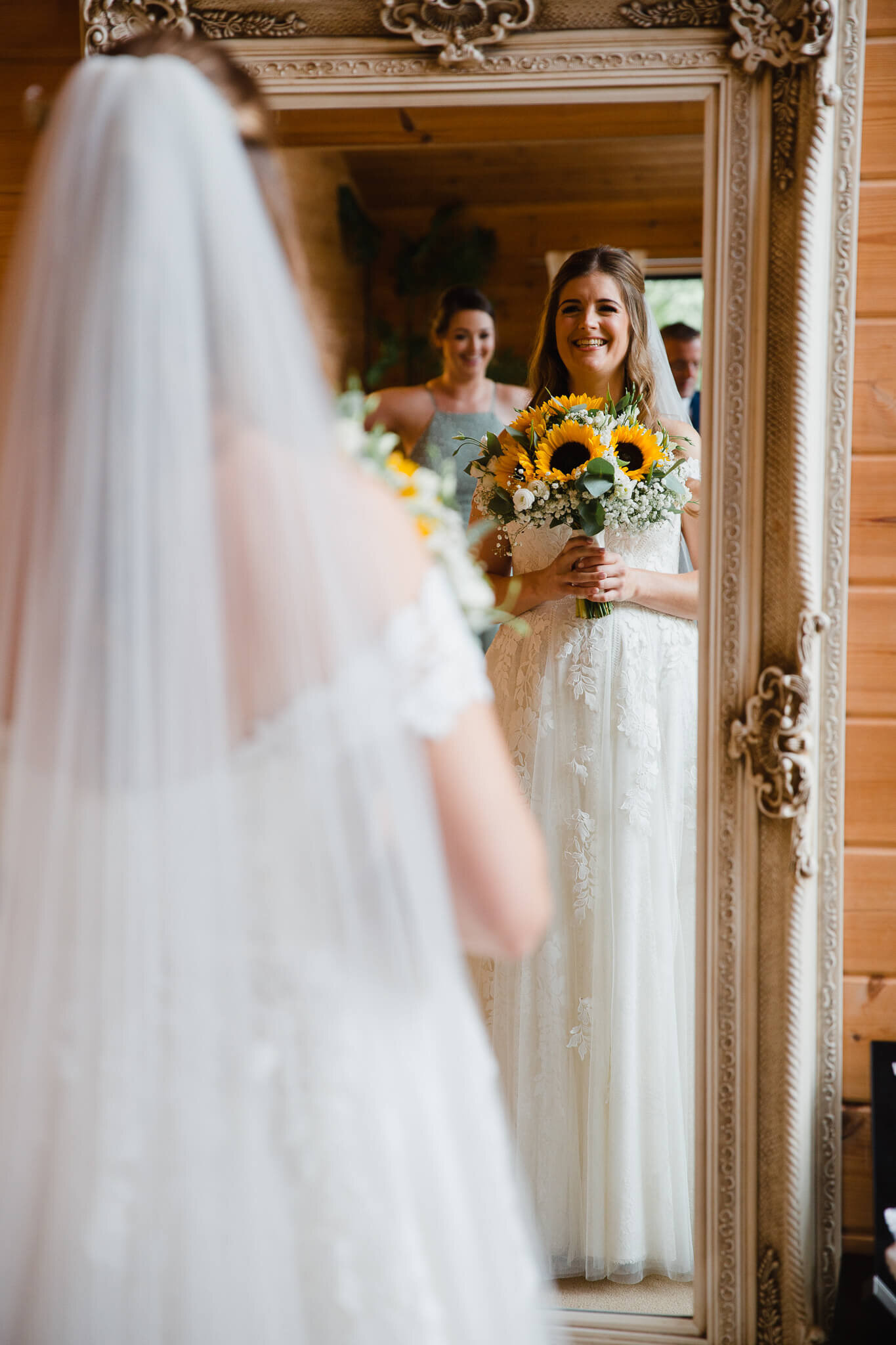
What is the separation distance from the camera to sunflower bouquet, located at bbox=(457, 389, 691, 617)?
1694 millimetres

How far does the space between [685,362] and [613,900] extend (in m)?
0.84

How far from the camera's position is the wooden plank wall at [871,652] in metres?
1.62

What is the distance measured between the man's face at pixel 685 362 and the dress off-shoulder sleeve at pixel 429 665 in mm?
912

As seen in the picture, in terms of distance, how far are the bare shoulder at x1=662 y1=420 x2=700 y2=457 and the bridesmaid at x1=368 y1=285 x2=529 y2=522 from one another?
0.23 metres

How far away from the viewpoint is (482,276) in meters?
1.65

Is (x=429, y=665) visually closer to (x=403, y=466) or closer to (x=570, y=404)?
(x=403, y=466)

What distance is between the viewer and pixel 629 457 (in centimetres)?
172

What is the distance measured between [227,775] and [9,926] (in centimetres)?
23

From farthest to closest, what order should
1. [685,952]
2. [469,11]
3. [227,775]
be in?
[685,952] → [469,11] → [227,775]

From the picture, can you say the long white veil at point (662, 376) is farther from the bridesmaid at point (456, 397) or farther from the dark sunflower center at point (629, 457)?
the bridesmaid at point (456, 397)

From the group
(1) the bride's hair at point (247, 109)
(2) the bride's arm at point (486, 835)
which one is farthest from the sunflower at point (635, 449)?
(2) the bride's arm at point (486, 835)

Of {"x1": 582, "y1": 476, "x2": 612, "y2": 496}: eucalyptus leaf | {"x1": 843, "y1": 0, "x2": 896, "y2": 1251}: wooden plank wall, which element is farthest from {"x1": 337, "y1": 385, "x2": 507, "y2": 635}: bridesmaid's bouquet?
{"x1": 843, "y1": 0, "x2": 896, "y2": 1251}: wooden plank wall

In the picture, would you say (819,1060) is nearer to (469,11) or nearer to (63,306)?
(63,306)

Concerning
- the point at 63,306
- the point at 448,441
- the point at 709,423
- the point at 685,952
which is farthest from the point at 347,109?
the point at 685,952
